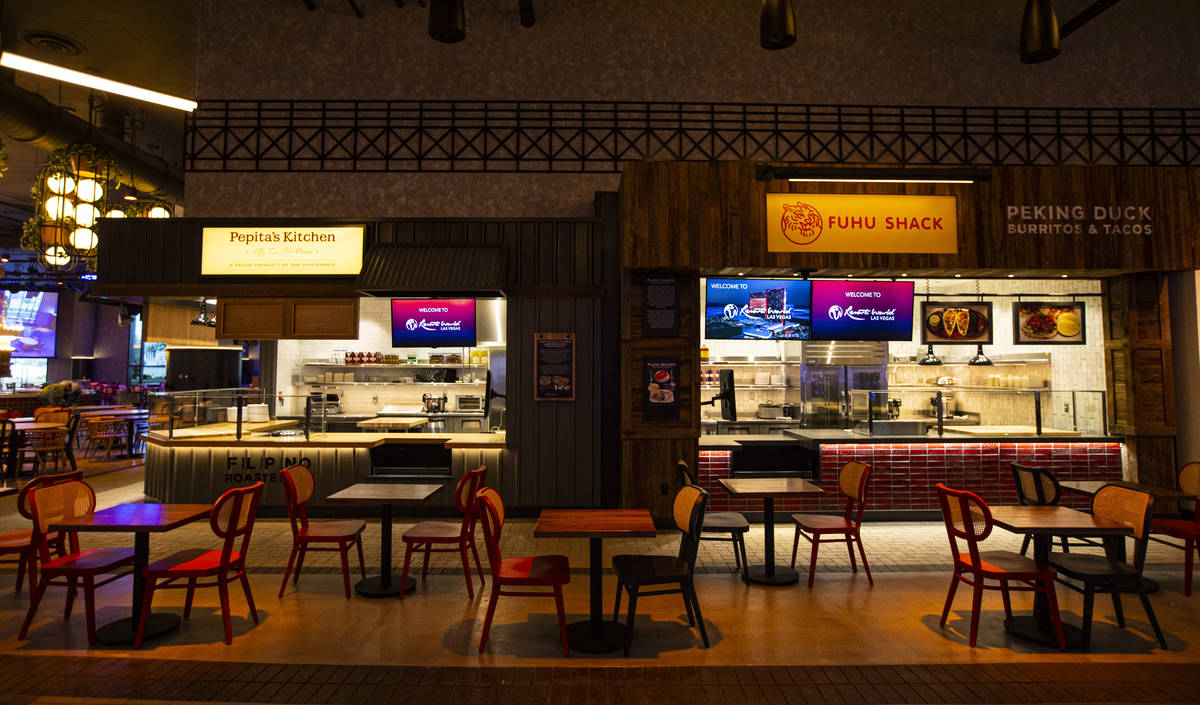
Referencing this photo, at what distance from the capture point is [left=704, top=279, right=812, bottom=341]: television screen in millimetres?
7223

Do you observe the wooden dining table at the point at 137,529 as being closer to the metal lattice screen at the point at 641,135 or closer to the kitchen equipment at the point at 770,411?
the metal lattice screen at the point at 641,135

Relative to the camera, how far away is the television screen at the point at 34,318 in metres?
19.2

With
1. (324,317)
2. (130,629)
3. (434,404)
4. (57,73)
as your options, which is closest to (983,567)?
(130,629)

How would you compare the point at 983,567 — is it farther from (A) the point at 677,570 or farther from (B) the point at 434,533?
(B) the point at 434,533

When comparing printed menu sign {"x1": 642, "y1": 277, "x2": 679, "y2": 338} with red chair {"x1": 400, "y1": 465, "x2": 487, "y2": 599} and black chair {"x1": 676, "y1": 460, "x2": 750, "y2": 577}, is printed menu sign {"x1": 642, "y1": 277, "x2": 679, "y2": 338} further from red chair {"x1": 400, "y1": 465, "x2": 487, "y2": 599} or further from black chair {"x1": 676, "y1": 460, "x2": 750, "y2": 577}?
red chair {"x1": 400, "y1": 465, "x2": 487, "y2": 599}

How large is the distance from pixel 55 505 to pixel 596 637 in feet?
11.8

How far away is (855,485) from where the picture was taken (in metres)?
5.33

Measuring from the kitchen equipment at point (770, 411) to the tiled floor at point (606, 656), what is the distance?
5.31 metres

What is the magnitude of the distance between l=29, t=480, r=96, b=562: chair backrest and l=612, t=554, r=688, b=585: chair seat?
344cm

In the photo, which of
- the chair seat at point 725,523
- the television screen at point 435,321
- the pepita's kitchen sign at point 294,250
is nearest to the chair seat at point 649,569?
the chair seat at point 725,523

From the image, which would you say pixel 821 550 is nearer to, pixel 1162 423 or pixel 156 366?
pixel 1162 423

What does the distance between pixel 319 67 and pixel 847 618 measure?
8496 millimetres

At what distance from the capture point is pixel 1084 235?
6648 millimetres

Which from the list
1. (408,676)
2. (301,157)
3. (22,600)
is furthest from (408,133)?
(408,676)
